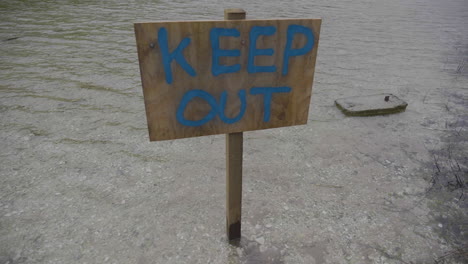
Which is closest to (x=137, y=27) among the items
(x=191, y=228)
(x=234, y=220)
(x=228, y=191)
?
(x=228, y=191)

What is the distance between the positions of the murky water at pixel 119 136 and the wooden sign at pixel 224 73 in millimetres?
893

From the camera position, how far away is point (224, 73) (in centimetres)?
134

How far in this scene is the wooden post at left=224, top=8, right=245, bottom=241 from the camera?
5.19ft

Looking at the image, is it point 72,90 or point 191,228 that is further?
point 72,90

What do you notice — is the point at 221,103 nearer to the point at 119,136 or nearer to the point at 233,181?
the point at 233,181

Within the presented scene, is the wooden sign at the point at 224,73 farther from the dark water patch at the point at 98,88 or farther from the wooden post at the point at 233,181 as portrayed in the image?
the dark water patch at the point at 98,88

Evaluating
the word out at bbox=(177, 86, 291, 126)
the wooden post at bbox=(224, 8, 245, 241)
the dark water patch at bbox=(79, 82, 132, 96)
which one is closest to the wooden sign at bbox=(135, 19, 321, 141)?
the word out at bbox=(177, 86, 291, 126)

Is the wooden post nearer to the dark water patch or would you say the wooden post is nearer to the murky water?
the murky water

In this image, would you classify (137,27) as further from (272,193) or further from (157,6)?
(157,6)

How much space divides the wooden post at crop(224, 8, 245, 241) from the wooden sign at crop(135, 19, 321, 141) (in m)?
0.12

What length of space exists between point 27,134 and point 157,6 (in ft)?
23.7

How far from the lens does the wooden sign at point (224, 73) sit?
4.06 ft

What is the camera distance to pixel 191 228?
2014 millimetres

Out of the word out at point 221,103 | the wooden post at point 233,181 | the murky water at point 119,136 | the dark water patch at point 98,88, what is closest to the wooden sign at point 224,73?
the word out at point 221,103
